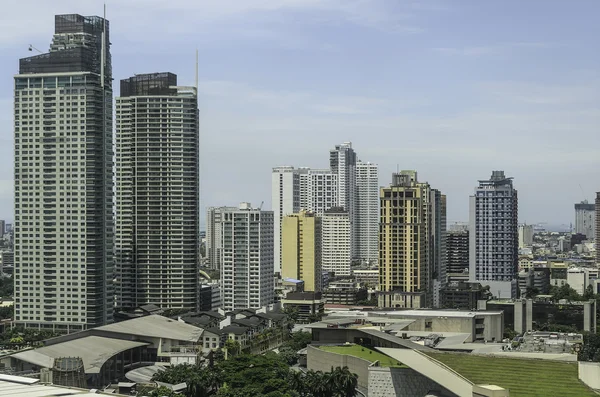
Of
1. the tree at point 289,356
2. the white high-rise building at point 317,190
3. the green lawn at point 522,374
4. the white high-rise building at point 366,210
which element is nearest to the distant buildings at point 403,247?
the tree at point 289,356

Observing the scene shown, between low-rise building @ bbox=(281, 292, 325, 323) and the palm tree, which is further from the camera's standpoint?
low-rise building @ bbox=(281, 292, 325, 323)

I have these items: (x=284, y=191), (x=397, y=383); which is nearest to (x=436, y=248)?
(x=284, y=191)

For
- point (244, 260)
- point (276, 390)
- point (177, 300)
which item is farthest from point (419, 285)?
point (276, 390)

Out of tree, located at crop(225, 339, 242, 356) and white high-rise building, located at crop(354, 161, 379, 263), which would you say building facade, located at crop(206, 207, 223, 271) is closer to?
white high-rise building, located at crop(354, 161, 379, 263)

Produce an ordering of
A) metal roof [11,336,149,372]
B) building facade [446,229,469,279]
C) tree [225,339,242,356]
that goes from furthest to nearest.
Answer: building facade [446,229,469,279], tree [225,339,242,356], metal roof [11,336,149,372]

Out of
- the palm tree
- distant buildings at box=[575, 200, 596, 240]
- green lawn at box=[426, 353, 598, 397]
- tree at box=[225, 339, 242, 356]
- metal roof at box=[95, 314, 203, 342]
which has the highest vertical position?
distant buildings at box=[575, 200, 596, 240]

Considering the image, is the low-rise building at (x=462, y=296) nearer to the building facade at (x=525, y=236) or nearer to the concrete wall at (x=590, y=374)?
the concrete wall at (x=590, y=374)

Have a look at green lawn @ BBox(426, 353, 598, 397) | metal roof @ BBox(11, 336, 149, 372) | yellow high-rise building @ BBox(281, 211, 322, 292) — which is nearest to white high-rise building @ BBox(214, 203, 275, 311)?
yellow high-rise building @ BBox(281, 211, 322, 292)

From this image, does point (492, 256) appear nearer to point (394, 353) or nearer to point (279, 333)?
point (279, 333)
